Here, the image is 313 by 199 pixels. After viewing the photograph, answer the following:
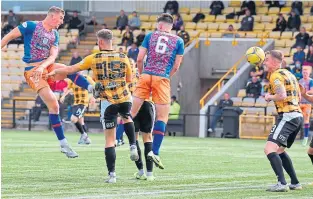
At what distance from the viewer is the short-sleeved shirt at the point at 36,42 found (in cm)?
1390

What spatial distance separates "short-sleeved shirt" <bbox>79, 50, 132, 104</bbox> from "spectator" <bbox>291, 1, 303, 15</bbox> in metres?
22.8

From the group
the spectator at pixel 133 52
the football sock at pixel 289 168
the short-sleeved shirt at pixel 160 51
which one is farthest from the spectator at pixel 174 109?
the football sock at pixel 289 168

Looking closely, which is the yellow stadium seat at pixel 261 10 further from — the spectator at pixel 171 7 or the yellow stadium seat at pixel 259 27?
the spectator at pixel 171 7

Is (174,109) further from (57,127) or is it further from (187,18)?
(57,127)

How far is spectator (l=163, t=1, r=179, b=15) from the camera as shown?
35.6 meters

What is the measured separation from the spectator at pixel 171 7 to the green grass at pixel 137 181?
17.2 metres

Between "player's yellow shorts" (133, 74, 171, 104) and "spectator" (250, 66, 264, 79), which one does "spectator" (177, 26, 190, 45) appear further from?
→ "player's yellow shorts" (133, 74, 171, 104)

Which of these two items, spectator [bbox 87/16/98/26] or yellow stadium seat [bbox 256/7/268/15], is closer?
yellow stadium seat [bbox 256/7/268/15]

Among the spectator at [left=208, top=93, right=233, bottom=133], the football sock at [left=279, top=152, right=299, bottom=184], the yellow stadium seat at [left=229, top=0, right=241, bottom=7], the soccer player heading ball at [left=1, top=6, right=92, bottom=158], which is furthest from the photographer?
the yellow stadium seat at [left=229, top=0, right=241, bottom=7]

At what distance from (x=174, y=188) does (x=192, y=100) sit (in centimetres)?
2335

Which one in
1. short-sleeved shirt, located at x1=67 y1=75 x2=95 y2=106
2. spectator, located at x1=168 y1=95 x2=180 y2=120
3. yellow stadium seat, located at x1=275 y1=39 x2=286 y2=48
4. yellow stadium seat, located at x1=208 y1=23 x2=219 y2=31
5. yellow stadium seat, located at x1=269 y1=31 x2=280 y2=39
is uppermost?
yellow stadium seat, located at x1=208 y1=23 x2=219 y2=31

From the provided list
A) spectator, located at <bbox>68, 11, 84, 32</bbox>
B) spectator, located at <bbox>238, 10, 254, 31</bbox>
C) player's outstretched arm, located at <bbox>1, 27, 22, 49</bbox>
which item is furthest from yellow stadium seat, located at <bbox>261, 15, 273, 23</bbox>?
player's outstretched arm, located at <bbox>1, 27, 22, 49</bbox>

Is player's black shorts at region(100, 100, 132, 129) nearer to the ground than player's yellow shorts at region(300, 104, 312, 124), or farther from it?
farther from it

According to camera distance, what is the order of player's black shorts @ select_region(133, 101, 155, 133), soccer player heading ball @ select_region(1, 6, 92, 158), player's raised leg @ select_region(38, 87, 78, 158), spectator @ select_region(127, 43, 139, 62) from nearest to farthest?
1. player's black shorts @ select_region(133, 101, 155, 133)
2. soccer player heading ball @ select_region(1, 6, 92, 158)
3. player's raised leg @ select_region(38, 87, 78, 158)
4. spectator @ select_region(127, 43, 139, 62)
